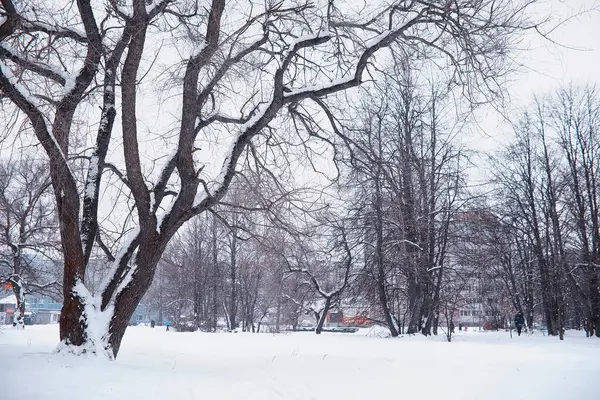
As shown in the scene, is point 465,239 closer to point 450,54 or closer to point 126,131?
point 450,54

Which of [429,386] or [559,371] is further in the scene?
[559,371]

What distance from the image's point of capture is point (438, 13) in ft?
22.6

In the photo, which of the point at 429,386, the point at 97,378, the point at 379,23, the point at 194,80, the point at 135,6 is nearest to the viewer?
the point at 97,378

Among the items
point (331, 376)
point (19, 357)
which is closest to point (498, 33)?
point (331, 376)

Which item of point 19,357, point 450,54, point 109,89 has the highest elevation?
point 450,54

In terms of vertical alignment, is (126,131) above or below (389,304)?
above

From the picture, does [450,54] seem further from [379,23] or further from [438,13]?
[379,23]

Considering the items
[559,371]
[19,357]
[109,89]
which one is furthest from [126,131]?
[559,371]

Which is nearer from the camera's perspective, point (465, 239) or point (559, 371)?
point (559, 371)

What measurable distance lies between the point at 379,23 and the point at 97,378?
272 inches

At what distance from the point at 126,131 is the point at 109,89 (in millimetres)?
934

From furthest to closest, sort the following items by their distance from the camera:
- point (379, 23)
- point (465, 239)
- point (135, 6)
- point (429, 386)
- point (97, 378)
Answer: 1. point (465, 239)
2. point (379, 23)
3. point (135, 6)
4. point (429, 386)
5. point (97, 378)

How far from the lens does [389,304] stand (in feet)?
66.8

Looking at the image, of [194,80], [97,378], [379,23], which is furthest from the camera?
[379,23]
